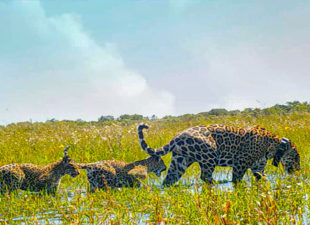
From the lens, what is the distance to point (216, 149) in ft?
25.2

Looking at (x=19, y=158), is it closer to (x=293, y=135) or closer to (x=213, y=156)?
(x=213, y=156)

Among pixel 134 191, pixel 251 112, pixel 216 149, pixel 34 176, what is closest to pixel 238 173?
pixel 216 149

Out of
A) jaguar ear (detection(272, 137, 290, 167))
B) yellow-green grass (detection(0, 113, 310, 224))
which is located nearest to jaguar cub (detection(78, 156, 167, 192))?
yellow-green grass (detection(0, 113, 310, 224))

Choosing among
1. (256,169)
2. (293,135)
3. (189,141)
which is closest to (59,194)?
(189,141)

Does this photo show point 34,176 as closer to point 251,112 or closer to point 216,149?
point 216,149

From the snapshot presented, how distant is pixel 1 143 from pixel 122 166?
7.38 meters

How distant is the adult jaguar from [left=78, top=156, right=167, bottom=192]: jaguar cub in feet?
1.35

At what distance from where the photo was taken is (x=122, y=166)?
788 centimetres

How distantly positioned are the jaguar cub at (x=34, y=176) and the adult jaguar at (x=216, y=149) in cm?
155

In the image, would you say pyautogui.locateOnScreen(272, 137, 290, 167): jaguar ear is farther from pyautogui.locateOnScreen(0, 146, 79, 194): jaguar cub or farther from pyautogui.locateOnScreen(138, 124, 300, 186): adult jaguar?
pyautogui.locateOnScreen(0, 146, 79, 194): jaguar cub

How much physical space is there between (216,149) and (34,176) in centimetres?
344

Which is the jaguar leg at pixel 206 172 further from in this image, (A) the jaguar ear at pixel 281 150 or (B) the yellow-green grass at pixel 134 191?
(A) the jaguar ear at pixel 281 150

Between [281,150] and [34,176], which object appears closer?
[34,176]

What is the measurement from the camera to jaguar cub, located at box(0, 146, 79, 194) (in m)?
7.24
